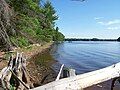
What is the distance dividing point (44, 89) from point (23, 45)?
2904 centimetres

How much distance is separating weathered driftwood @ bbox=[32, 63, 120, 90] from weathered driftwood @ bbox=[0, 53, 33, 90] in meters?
4.65

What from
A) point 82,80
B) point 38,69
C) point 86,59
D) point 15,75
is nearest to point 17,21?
point 38,69

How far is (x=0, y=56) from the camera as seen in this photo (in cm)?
2212

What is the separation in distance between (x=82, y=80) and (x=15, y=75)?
5910mm

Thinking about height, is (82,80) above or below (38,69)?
above

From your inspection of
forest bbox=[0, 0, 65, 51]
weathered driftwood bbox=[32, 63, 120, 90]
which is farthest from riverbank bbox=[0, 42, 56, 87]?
weathered driftwood bbox=[32, 63, 120, 90]

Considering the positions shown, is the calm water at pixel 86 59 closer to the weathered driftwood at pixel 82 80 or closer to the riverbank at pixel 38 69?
the riverbank at pixel 38 69

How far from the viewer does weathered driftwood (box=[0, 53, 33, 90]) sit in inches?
396

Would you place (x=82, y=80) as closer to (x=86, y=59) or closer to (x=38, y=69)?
(x=38, y=69)

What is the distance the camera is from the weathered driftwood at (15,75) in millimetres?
10055

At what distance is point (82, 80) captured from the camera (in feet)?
16.0

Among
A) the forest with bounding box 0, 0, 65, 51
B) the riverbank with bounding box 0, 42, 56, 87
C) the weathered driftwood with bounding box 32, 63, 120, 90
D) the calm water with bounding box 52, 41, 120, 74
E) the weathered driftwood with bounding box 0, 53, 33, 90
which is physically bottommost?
the calm water with bounding box 52, 41, 120, 74

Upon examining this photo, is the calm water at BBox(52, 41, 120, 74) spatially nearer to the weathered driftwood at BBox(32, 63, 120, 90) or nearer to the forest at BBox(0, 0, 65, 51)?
the forest at BBox(0, 0, 65, 51)

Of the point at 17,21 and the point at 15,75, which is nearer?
the point at 15,75
